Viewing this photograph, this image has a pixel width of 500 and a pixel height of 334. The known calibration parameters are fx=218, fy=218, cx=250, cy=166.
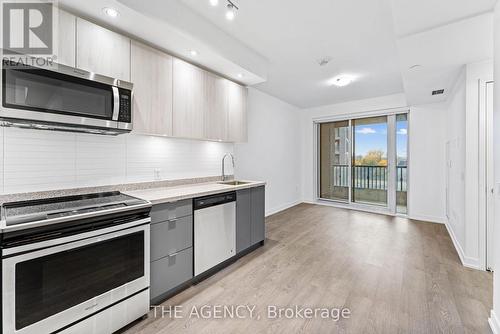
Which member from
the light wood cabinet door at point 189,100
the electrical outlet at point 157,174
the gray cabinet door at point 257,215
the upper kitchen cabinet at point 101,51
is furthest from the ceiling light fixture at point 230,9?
the gray cabinet door at point 257,215

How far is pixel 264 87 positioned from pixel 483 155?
3472 millimetres

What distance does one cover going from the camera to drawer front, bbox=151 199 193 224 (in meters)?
1.94

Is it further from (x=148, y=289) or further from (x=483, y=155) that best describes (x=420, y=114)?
(x=148, y=289)

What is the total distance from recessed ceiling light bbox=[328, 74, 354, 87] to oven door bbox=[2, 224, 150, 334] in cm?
389

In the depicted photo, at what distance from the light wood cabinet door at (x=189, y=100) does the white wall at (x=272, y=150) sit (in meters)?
1.36

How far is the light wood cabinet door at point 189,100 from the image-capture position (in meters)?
2.46

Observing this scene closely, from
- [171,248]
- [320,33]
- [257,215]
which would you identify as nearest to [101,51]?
[171,248]

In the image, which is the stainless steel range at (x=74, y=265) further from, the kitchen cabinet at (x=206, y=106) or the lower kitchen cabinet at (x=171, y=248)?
the kitchen cabinet at (x=206, y=106)

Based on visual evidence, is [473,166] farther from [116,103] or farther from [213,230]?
[116,103]

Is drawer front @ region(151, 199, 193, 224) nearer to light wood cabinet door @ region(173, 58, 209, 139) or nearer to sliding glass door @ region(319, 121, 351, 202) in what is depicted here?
light wood cabinet door @ region(173, 58, 209, 139)

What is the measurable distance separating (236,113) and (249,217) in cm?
155

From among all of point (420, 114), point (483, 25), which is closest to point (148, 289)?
point (483, 25)

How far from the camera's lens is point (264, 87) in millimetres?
4496

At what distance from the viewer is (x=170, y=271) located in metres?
2.05
